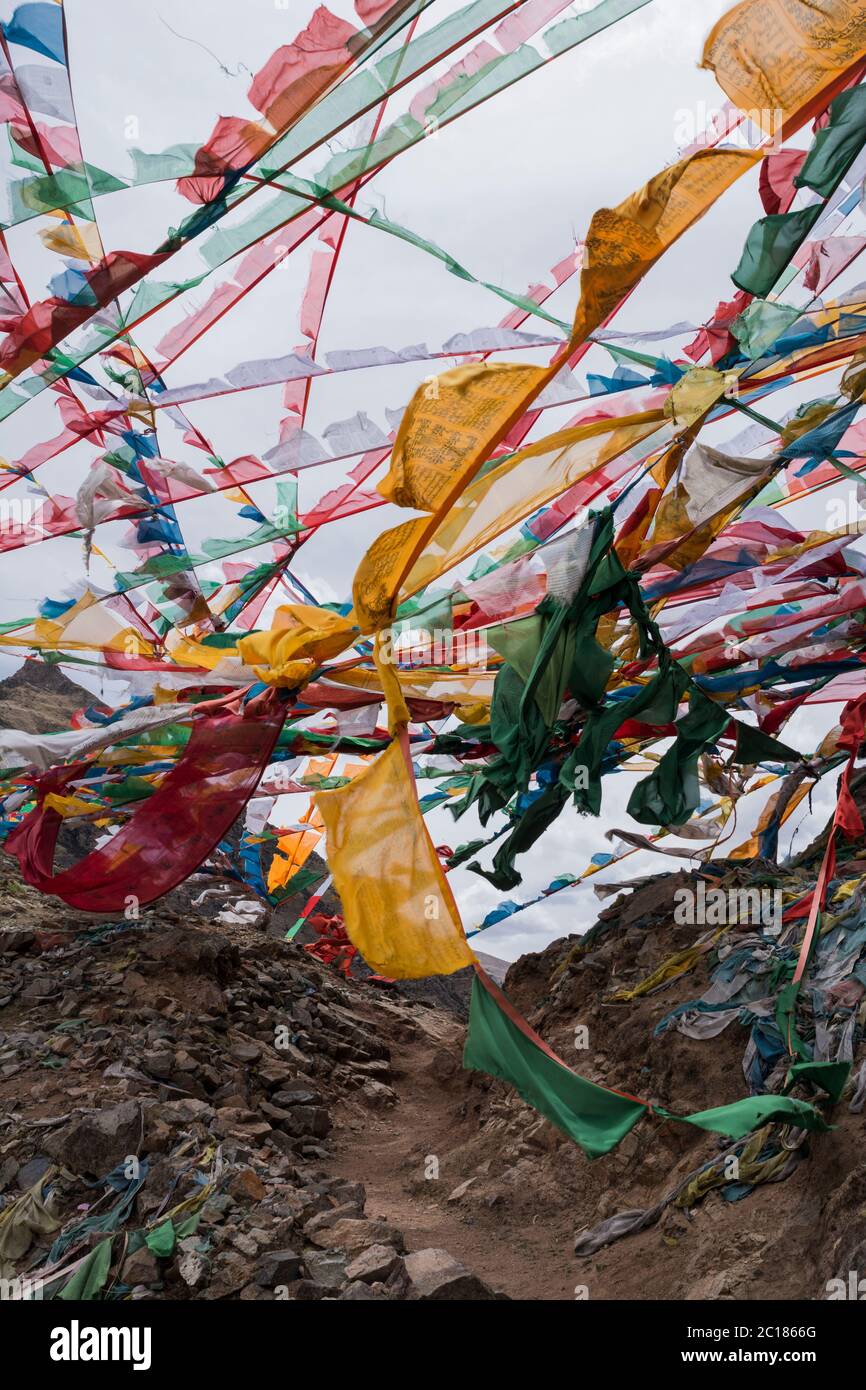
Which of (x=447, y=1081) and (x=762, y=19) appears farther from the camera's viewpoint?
(x=447, y=1081)

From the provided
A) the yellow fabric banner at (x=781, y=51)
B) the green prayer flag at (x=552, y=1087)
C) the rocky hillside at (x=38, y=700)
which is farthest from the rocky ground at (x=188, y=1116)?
the rocky hillside at (x=38, y=700)

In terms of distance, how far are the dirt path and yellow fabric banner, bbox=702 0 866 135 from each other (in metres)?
4.45

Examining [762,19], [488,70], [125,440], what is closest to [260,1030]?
[125,440]

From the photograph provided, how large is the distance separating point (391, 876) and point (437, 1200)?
322 cm

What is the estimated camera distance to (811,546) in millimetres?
4605

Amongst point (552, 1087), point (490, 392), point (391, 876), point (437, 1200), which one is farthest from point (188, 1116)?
point (490, 392)

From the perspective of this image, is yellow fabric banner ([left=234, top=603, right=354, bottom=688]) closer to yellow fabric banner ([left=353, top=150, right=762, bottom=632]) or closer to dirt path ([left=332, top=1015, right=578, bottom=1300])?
yellow fabric banner ([left=353, top=150, right=762, bottom=632])

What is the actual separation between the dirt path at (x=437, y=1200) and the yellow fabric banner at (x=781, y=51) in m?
4.45

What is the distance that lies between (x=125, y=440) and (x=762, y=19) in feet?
12.0

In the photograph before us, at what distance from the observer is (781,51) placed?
106 inches

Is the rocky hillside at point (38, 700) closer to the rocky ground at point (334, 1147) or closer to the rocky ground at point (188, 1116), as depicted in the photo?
the rocky ground at point (188, 1116)

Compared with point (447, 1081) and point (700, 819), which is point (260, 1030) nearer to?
point (447, 1081)

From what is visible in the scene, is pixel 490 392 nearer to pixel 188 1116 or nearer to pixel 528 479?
pixel 528 479

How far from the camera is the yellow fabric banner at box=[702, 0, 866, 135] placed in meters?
2.62
